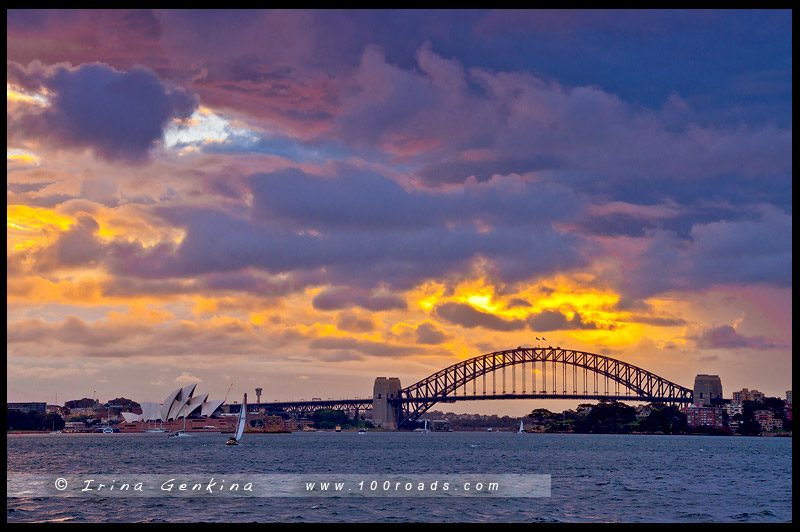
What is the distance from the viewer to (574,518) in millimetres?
34250

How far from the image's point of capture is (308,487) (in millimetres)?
44938

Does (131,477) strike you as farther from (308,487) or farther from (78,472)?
(308,487)

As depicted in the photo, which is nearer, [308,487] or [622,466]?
[308,487]
